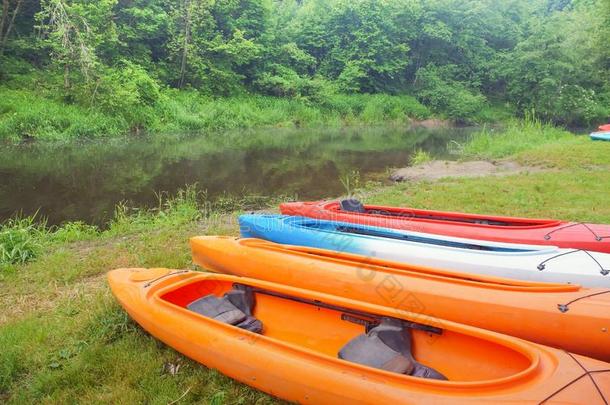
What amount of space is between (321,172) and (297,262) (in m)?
7.84

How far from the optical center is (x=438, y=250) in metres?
4.10

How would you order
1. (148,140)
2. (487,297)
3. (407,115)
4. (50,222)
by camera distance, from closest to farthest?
(487,297) < (50,222) < (148,140) < (407,115)

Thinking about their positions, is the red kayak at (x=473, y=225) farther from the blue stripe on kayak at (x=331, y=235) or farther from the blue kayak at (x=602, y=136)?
the blue kayak at (x=602, y=136)

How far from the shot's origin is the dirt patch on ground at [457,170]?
10312mm

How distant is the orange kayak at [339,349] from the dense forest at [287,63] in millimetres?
13644

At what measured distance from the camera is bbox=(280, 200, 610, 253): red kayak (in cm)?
428

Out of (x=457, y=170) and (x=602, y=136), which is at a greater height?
(x=602, y=136)

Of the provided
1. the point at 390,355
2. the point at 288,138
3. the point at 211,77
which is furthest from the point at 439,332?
the point at 211,77

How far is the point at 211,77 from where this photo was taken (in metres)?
22.0

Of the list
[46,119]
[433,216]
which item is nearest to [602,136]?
[433,216]

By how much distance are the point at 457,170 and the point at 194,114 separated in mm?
12438

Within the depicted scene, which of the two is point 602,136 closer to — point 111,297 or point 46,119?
point 111,297

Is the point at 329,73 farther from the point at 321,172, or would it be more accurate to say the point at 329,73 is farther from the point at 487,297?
the point at 487,297

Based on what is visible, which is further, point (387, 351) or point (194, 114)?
point (194, 114)
